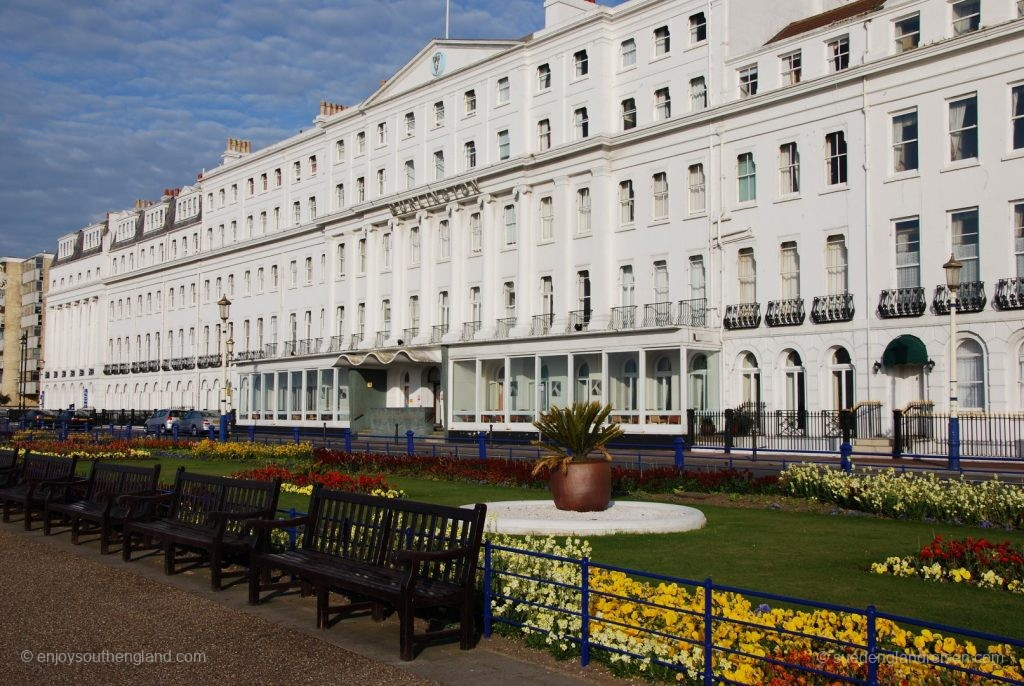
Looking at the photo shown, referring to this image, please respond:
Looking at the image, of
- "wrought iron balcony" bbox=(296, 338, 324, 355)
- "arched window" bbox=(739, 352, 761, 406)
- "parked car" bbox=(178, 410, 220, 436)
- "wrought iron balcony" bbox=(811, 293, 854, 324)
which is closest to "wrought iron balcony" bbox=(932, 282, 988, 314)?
"wrought iron balcony" bbox=(811, 293, 854, 324)

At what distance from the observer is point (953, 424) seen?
968 inches

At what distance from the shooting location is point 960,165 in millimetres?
33094

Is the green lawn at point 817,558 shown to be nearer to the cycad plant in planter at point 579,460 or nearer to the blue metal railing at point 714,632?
the cycad plant in planter at point 579,460

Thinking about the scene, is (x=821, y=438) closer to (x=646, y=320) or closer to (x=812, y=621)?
(x=646, y=320)

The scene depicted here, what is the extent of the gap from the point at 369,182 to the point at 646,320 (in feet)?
77.7

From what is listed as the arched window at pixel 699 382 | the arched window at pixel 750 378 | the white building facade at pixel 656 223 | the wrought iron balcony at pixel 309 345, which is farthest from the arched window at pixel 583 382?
the wrought iron balcony at pixel 309 345

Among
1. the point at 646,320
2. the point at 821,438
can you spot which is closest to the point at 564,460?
the point at 821,438

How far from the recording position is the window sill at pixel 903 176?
34344mm

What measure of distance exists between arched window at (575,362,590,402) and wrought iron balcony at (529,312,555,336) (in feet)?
9.13

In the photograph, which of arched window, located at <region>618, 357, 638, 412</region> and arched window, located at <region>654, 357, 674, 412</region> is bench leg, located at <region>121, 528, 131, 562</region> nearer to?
arched window, located at <region>654, 357, 674, 412</region>

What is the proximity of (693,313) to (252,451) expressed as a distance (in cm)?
1821

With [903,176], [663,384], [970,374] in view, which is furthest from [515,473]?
[903,176]

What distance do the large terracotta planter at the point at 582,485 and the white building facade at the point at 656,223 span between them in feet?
68.0

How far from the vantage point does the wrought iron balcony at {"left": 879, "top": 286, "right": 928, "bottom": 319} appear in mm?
33469
